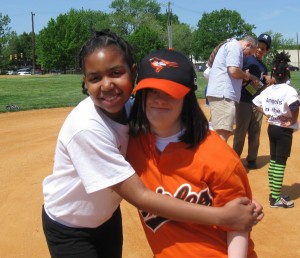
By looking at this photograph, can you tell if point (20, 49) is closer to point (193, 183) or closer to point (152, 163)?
point (152, 163)

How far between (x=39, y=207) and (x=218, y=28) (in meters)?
88.8

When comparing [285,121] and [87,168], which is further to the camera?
[285,121]

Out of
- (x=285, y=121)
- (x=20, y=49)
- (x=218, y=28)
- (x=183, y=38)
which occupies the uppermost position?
(x=218, y=28)

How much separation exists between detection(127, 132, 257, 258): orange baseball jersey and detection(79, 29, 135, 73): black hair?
0.38 meters

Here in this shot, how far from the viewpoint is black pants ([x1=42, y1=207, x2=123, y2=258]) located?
208cm

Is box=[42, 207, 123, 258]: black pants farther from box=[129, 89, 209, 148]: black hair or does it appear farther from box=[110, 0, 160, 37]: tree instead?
box=[110, 0, 160, 37]: tree

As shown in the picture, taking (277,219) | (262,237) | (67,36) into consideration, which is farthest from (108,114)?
(67,36)

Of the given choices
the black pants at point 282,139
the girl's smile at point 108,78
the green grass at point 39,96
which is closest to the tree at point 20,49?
the green grass at point 39,96

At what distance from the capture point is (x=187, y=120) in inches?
69.3

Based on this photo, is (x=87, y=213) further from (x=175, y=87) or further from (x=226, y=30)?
(x=226, y=30)

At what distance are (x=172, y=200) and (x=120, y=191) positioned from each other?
22cm

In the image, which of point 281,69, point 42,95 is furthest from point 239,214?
point 42,95

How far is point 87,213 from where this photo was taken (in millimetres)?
1991

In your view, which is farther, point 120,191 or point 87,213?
point 87,213
